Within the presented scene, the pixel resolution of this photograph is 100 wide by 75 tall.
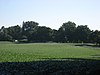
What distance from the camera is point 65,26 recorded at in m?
176

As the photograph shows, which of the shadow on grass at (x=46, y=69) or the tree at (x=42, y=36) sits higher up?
the tree at (x=42, y=36)

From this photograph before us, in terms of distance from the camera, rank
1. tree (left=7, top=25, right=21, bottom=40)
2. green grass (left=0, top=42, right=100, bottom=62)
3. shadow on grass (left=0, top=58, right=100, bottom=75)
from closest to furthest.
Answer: shadow on grass (left=0, top=58, right=100, bottom=75), green grass (left=0, top=42, right=100, bottom=62), tree (left=7, top=25, right=21, bottom=40)

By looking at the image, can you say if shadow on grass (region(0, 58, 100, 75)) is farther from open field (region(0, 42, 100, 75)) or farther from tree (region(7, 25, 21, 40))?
tree (region(7, 25, 21, 40))

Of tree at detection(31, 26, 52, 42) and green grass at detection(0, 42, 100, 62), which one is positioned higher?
tree at detection(31, 26, 52, 42)

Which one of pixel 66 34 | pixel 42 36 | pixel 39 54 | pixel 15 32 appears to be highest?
pixel 15 32

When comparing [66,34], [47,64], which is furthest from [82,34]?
[47,64]

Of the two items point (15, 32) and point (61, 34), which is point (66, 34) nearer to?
point (61, 34)

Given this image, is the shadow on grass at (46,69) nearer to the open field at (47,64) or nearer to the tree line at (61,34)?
the open field at (47,64)

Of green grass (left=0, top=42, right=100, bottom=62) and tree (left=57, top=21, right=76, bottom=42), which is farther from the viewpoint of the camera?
tree (left=57, top=21, right=76, bottom=42)

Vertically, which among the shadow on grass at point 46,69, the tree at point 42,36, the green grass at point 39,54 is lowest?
the shadow on grass at point 46,69

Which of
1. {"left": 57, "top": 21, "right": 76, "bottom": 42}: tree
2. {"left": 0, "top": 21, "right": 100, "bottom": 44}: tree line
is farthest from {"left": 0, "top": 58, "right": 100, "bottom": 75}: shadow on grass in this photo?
{"left": 57, "top": 21, "right": 76, "bottom": 42}: tree

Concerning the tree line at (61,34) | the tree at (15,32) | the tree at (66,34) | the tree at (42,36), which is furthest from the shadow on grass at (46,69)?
the tree at (15,32)

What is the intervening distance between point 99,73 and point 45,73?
3.90 meters

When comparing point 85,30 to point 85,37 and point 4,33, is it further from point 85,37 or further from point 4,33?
point 4,33
